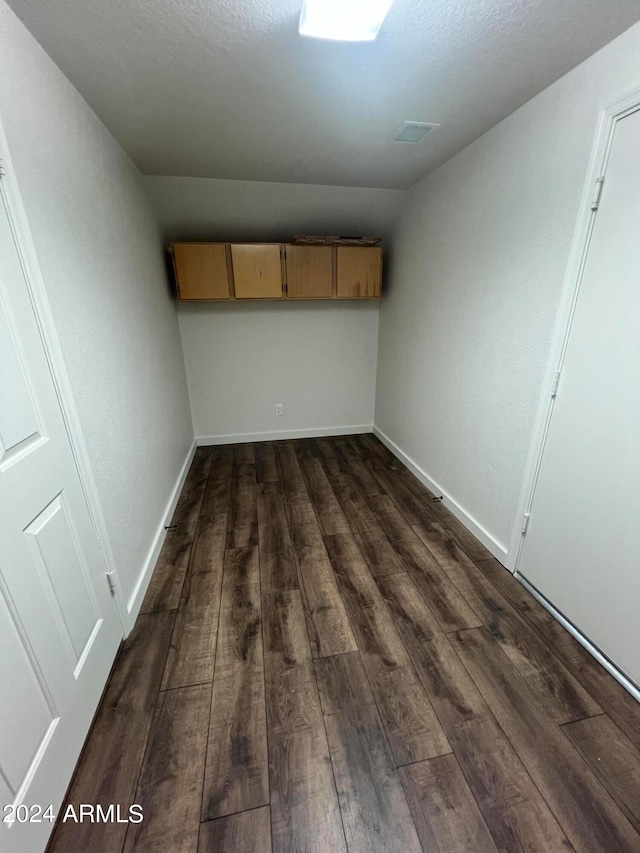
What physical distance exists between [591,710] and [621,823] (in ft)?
1.01

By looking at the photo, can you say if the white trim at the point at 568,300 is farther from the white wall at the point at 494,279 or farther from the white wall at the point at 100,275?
the white wall at the point at 100,275

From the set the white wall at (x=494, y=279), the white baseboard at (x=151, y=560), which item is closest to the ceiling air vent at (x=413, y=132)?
the white wall at (x=494, y=279)

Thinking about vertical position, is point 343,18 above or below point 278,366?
above

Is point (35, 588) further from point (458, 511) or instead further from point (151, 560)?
point (458, 511)

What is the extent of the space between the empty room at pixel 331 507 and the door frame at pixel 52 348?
10 mm

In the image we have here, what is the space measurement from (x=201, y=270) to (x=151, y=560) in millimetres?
2181

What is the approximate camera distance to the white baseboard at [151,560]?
5.10 feet

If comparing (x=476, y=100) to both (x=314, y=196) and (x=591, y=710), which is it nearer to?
(x=314, y=196)

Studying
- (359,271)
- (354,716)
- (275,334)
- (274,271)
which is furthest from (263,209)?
(354,716)

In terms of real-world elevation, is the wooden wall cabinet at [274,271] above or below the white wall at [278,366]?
above

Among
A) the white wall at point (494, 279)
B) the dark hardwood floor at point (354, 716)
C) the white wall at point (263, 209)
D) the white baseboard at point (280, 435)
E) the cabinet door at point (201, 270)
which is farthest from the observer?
the white baseboard at point (280, 435)

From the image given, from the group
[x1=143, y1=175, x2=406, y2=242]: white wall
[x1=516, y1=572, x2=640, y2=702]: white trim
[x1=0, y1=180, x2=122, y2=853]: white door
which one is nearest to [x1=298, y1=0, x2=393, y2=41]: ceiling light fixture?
[x1=0, y1=180, x2=122, y2=853]: white door

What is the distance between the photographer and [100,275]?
58.6 inches

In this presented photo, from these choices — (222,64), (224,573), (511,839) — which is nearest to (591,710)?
(511,839)
